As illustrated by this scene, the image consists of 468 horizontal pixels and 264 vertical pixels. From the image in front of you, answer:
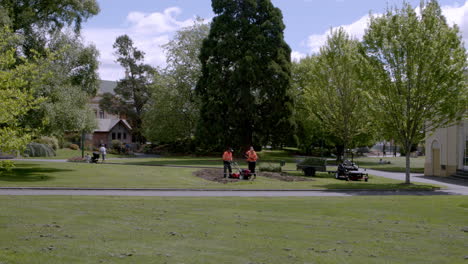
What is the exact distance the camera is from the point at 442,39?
975 inches

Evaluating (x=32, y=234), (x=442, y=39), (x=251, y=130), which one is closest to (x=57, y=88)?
(x=32, y=234)

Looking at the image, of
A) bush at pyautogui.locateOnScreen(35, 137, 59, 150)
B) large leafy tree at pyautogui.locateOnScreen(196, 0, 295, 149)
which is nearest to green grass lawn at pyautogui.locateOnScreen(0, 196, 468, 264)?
large leafy tree at pyautogui.locateOnScreen(196, 0, 295, 149)

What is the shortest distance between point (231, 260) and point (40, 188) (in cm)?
1561

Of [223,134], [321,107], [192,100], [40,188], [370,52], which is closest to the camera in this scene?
[40,188]

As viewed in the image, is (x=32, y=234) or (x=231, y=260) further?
(x=32, y=234)

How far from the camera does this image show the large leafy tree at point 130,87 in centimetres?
8438

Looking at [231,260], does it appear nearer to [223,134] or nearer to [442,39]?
[442,39]

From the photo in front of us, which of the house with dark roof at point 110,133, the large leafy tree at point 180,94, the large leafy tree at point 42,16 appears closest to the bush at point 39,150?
the large leafy tree at point 180,94

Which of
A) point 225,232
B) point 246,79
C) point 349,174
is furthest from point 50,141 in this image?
point 225,232

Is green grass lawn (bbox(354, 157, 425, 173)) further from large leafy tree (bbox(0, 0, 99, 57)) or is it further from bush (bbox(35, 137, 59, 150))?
bush (bbox(35, 137, 59, 150))

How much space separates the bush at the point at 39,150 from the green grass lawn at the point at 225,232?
35.5 m

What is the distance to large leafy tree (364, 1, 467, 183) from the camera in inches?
973

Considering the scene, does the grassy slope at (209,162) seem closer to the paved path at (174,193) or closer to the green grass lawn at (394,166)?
the green grass lawn at (394,166)

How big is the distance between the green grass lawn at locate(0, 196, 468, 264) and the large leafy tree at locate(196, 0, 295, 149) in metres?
34.1
